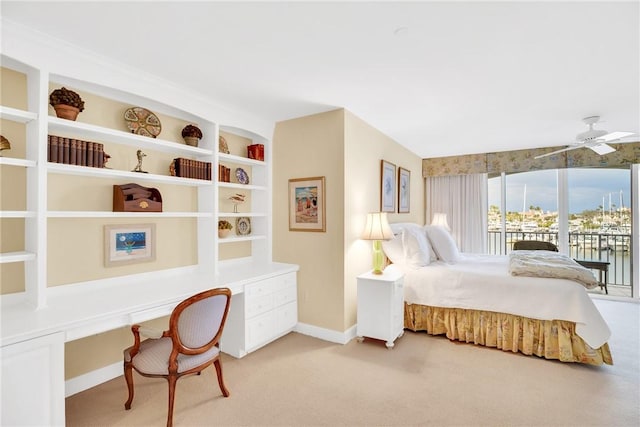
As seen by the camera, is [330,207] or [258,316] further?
[330,207]

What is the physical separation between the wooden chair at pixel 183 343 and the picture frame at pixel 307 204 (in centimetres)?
148

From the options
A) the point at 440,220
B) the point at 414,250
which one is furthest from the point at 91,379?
the point at 440,220

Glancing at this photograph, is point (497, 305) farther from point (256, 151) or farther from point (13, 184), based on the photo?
point (13, 184)

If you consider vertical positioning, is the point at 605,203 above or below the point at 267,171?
below

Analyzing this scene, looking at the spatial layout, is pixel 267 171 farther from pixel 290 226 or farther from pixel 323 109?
pixel 323 109

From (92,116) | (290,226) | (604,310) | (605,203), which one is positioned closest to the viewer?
(92,116)

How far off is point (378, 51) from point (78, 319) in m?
2.42

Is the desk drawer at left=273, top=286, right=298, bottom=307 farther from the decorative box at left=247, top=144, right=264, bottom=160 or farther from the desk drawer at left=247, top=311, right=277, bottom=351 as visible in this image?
the decorative box at left=247, top=144, right=264, bottom=160

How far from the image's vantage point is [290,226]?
356 centimetres

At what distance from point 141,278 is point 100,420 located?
1.01 m

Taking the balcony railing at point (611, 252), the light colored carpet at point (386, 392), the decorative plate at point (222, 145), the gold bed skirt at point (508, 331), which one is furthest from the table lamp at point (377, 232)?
the balcony railing at point (611, 252)

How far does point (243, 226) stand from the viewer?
3.57 meters

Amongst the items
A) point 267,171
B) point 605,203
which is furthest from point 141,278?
point 605,203

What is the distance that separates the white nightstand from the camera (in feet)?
10.1
